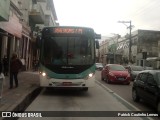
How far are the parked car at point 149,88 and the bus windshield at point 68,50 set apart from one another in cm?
283

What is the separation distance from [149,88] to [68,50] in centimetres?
498

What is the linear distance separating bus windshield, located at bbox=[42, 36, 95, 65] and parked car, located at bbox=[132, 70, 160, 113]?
283cm

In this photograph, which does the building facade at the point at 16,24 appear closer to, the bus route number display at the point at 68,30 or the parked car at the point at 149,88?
the bus route number display at the point at 68,30

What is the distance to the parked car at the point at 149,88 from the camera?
12.0m

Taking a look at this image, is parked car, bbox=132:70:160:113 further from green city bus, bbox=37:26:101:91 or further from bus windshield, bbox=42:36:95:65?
bus windshield, bbox=42:36:95:65

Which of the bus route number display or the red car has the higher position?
the bus route number display

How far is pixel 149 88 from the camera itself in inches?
506

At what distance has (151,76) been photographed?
43.7ft

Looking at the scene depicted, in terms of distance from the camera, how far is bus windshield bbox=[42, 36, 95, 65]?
16.5m

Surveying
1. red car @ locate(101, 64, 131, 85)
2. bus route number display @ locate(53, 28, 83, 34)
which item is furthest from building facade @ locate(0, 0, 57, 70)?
red car @ locate(101, 64, 131, 85)

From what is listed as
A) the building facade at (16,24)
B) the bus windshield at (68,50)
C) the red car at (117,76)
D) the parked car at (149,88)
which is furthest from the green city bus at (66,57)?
the red car at (117,76)

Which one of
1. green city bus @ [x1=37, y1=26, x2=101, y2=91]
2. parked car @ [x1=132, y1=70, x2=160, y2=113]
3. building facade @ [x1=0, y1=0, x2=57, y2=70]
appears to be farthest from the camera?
building facade @ [x1=0, y1=0, x2=57, y2=70]

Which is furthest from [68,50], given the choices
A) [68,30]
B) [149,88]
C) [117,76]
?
[117,76]

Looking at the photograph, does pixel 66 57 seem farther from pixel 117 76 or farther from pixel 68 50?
pixel 117 76
